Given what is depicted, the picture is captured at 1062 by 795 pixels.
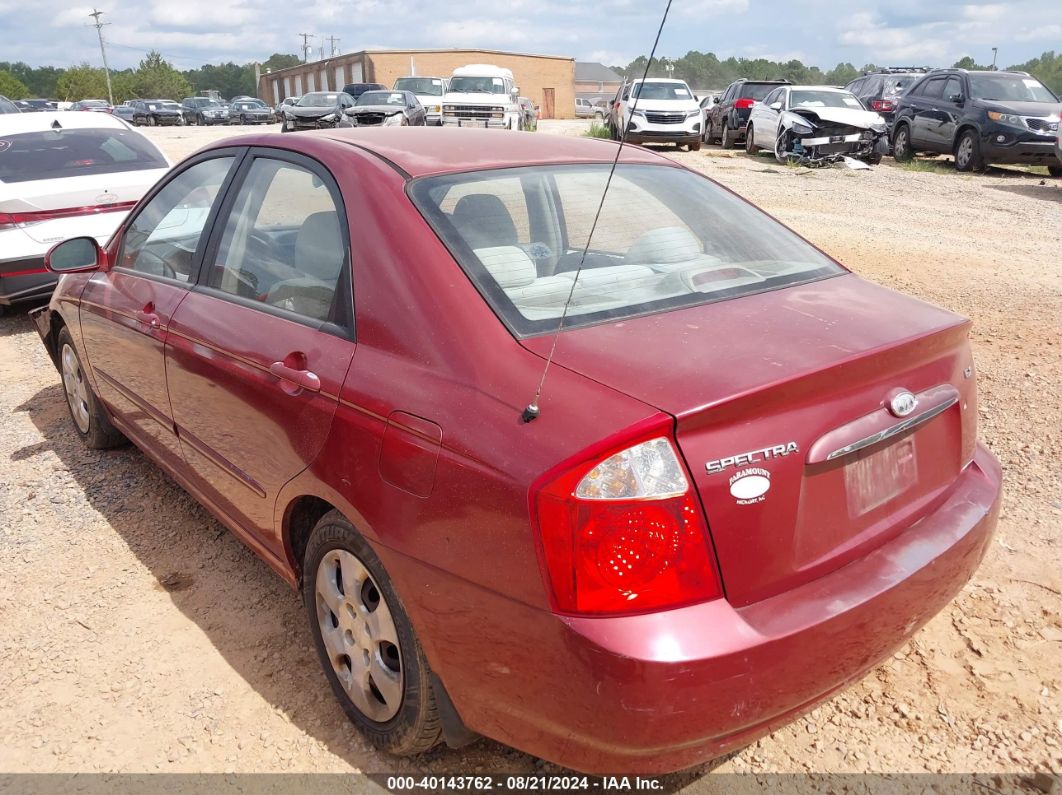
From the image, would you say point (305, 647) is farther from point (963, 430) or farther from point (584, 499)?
point (963, 430)

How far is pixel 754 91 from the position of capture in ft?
72.5

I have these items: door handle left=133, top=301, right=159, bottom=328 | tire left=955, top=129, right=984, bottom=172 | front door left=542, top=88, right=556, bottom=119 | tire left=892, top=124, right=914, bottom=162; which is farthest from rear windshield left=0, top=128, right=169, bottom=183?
front door left=542, top=88, right=556, bottom=119

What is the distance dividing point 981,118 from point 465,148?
15135mm

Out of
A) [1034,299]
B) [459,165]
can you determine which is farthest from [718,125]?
[459,165]

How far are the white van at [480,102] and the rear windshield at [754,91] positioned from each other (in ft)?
20.4

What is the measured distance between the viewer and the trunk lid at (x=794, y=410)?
1.87 meters

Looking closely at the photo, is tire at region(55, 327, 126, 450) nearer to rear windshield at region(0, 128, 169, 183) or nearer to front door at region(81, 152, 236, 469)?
front door at region(81, 152, 236, 469)

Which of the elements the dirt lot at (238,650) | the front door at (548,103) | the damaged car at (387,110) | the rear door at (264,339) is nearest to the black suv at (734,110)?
the damaged car at (387,110)

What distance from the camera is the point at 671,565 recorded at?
1834 millimetres

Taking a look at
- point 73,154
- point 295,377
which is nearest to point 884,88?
point 73,154

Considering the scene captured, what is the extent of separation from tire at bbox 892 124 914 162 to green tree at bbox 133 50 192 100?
83.2 metres

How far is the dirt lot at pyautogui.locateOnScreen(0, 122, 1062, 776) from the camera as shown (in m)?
2.53

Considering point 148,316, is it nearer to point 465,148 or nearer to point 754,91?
point 465,148

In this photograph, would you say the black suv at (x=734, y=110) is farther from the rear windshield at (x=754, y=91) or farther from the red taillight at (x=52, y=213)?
the red taillight at (x=52, y=213)
